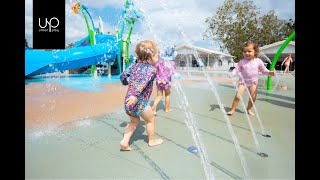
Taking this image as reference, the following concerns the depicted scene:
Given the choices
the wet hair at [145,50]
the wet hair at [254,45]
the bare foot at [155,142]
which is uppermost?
the wet hair at [254,45]

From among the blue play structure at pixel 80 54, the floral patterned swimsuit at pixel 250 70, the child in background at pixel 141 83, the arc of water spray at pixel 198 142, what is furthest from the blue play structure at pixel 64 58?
the child in background at pixel 141 83

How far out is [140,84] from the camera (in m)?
2.35

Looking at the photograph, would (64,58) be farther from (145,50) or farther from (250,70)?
(145,50)

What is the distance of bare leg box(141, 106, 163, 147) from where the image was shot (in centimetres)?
247

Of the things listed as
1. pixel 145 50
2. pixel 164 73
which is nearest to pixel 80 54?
pixel 164 73

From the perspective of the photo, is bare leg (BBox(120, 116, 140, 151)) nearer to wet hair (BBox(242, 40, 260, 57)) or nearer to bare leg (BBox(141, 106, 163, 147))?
bare leg (BBox(141, 106, 163, 147))

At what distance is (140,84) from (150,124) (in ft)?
1.68

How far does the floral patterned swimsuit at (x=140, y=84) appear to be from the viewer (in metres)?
2.35

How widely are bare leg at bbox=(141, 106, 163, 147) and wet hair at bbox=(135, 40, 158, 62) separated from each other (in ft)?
1.87

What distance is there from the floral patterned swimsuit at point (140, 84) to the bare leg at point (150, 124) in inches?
2.3

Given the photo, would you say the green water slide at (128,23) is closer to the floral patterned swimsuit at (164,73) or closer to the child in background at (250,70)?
the floral patterned swimsuit at (164,73)

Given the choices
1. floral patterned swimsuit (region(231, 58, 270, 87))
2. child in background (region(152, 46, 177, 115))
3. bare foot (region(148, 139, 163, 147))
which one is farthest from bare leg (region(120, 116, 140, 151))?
floral patterned swimsuit (region(231, 58, 270, 87))
